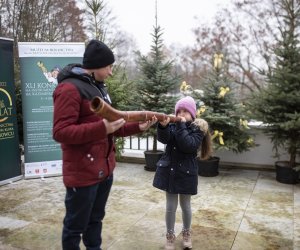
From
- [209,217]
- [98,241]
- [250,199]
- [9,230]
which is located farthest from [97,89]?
[250,199]

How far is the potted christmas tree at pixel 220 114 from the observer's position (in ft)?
19.0

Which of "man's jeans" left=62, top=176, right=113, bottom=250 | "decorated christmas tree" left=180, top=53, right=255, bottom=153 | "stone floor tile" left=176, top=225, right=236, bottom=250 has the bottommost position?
"stone floor tile" left=176, top=225, right=236, bottom=250

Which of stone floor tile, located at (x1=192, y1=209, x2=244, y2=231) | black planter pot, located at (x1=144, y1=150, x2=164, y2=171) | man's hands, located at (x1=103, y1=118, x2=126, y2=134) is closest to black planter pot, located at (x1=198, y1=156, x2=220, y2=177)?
black planter pot, located at (x1=144, y1=150, x2=164, y2=171)

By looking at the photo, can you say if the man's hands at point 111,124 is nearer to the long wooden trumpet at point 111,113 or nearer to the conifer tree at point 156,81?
the long wooden trumpet at point 111,113

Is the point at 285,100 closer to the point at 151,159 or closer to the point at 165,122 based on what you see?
the point at 151,159

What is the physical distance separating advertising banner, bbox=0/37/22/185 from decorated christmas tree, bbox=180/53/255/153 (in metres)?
2.86

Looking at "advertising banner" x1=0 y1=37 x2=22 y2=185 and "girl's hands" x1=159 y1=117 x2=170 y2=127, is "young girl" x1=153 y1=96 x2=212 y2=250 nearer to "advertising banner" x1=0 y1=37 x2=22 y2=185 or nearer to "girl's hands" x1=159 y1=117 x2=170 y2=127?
"girl's hands" x1=159 y1=117 x2=170 y2=127

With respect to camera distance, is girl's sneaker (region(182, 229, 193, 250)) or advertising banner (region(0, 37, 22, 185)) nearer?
girl's sneaker (region(182, 229, 193, 250))

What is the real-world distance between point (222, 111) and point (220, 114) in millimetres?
116

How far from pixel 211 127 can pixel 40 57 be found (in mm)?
3156

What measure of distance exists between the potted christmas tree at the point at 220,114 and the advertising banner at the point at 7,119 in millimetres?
2875

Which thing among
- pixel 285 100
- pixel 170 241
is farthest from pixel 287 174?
pixel 170 241

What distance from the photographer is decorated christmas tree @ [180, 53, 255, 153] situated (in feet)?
19.0

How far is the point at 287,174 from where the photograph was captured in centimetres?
544
